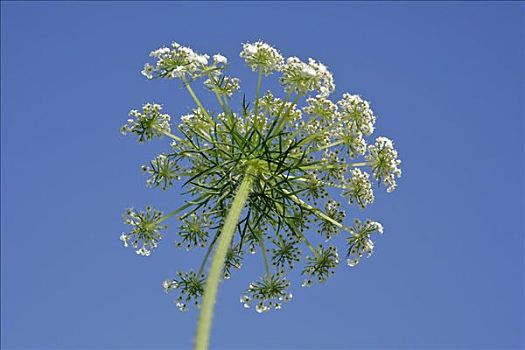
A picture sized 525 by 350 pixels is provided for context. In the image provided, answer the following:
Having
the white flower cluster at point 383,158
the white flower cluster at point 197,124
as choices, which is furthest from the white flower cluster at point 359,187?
the white flower cluster at point 197,124

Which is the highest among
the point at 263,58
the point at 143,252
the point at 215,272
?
the point at 263,58

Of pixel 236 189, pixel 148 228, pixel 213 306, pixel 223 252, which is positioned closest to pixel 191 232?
pixel 148 228

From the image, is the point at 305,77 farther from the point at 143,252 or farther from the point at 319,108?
the point at 143,252

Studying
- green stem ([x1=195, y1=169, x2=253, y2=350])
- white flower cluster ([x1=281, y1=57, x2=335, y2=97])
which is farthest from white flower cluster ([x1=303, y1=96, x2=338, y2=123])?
green stem ([x1=195, y1=169, x2=253, y2=350])

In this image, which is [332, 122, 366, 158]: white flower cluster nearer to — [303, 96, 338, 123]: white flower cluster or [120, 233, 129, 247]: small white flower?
[303, 96, 338, 123]: white flower cluster

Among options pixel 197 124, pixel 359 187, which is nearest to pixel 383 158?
pixel 359 187

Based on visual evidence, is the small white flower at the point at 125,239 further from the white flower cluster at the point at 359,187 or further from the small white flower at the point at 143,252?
the white flower cluster at the point at 359,187

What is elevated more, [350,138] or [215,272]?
[350,138]
